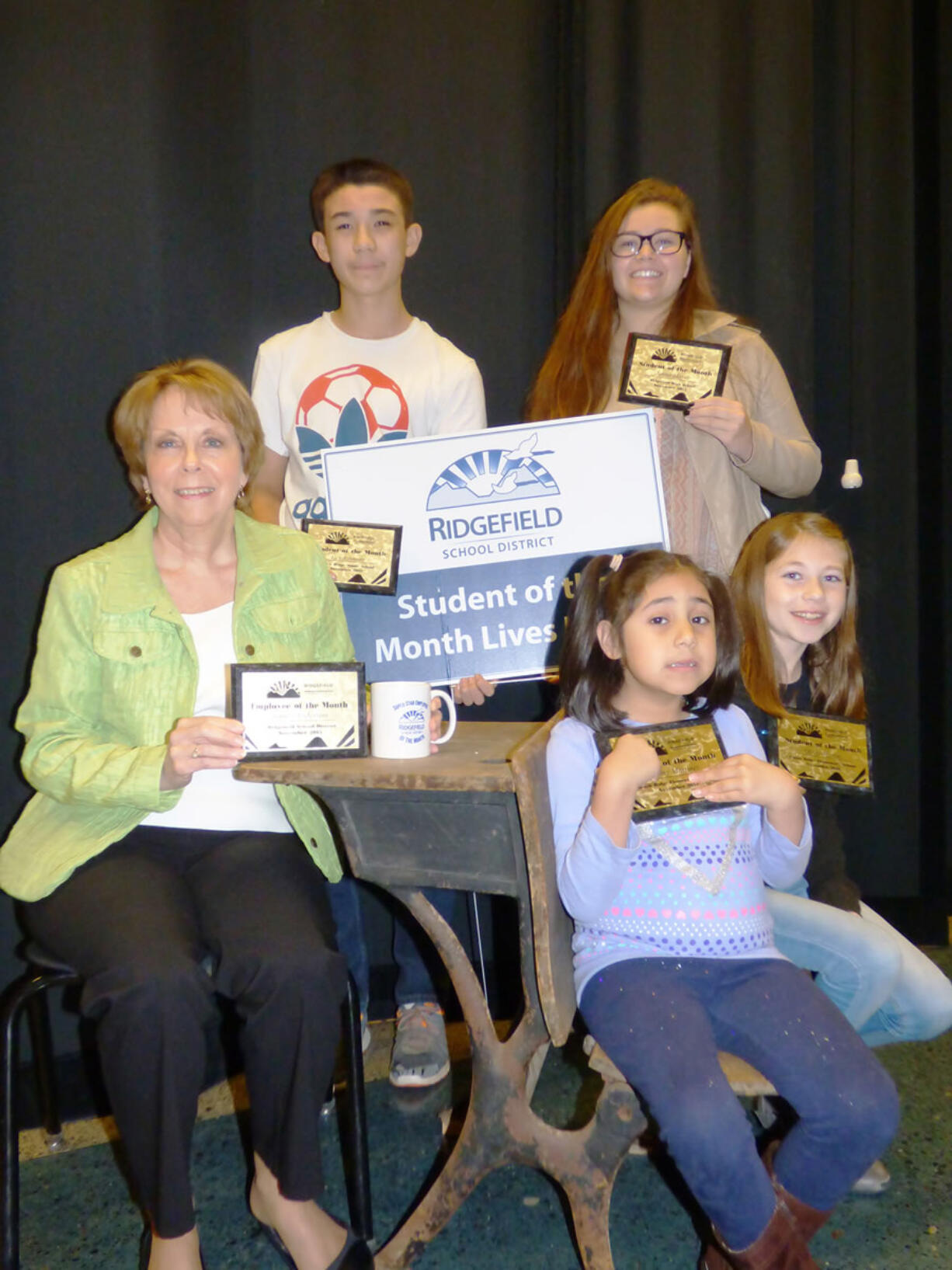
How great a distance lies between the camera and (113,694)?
1.76m

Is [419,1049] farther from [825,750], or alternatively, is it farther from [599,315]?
[599,315]

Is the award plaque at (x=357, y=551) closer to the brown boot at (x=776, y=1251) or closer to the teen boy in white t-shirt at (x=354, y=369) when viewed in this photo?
the teen boy in white t-shirt at (x=354, y=369)

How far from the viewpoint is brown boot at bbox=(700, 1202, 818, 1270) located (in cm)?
140

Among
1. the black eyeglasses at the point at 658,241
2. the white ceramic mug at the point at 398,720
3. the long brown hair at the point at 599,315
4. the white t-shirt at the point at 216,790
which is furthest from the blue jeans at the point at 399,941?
the black eyeglasses at the point at 658,241

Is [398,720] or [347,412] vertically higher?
[347,412]

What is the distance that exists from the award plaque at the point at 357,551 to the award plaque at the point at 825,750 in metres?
0.82

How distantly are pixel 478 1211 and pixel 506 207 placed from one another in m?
2.46

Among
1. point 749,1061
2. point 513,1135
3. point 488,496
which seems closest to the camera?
point 749,1061

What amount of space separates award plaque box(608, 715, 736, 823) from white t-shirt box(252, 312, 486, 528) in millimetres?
1142

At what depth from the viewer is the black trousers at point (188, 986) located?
1.44 meters

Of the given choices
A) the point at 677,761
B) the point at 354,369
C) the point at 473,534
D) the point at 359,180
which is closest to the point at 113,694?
the point at 473,534

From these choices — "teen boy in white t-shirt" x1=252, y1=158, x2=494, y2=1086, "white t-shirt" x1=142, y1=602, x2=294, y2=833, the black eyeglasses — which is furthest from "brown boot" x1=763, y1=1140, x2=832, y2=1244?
the black eyeglasses

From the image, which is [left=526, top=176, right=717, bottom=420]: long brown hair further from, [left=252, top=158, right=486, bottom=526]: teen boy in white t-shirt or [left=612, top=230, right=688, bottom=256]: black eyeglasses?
[left=252, top=158, right=486, bottom=526]: teen boy in white t-shirt

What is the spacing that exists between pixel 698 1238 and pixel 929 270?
112 inches
